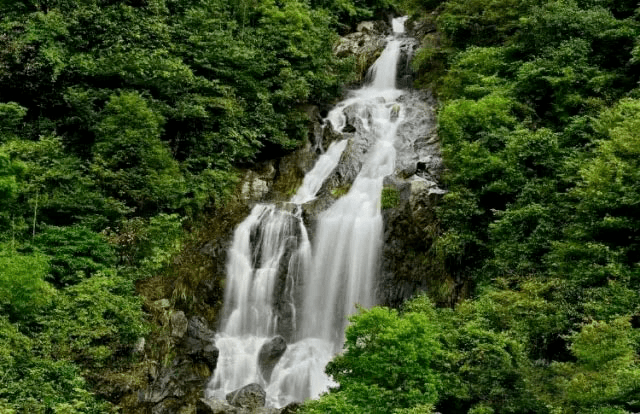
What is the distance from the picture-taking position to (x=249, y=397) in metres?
16.0

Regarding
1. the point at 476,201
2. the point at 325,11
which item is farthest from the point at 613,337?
the point at 325,11

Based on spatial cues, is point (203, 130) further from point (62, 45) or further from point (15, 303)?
point (15, 303)

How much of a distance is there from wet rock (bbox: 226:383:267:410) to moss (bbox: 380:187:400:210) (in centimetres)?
786

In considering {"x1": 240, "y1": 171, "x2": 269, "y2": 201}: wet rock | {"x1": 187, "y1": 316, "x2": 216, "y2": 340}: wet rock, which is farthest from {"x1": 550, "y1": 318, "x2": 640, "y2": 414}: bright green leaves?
{"x1": 240, "y1": 171, "x2": 269, "y2": 201}: wet rock

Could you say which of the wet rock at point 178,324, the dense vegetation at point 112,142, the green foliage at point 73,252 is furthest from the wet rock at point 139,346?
the green foliage at point 73,252

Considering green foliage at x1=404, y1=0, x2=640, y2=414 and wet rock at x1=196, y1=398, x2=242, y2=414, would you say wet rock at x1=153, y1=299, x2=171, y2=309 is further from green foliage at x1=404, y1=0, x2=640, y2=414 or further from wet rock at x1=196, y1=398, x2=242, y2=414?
green foliage at x1=404, y1=0, x2=640, y2=414

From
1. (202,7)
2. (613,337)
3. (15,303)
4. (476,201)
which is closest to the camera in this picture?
(613,337)

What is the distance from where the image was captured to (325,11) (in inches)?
1236

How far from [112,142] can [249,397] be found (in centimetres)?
963

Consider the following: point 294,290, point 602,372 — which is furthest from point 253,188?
point 602,372

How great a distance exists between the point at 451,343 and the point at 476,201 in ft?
22.1

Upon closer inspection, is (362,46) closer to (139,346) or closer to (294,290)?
(294,290)

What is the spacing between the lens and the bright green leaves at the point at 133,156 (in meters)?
18.9

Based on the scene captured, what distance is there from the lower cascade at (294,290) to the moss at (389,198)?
1.51 feet
